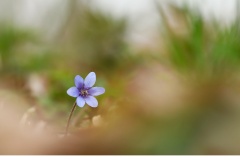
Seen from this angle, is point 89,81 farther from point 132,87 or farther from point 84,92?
point 132,87

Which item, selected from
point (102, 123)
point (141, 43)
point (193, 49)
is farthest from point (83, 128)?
point (141, 43)

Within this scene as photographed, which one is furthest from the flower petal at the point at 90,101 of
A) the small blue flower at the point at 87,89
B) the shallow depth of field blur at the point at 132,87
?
the shallow depth of field blur at the point at 132,87

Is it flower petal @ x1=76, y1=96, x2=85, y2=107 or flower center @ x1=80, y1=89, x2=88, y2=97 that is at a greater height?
flower center @ x1=80, y1=89, x2=88, y2=97

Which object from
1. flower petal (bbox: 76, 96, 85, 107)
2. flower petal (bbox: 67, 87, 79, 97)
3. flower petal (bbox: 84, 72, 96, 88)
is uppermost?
flower petal (bbox: 84, 72, 96, 88)

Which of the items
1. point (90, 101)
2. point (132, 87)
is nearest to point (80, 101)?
point (90, 101)

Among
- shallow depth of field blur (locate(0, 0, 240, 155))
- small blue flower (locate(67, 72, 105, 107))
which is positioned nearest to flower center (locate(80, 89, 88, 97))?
small blue flower (locate(67, 72, 105, 107))

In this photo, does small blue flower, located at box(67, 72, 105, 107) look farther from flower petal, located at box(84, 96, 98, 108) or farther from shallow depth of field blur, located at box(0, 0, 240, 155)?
shallow depth of field blur, located at box(0, 0, 240, 155)

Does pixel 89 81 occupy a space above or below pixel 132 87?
below

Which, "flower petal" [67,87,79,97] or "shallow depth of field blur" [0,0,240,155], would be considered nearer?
"flower petal" [67,87,79,97]

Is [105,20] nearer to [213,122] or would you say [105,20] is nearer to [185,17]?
[185,17]

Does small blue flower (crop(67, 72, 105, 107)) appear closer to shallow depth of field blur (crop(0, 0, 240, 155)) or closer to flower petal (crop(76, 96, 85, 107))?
flower petal (crop(76, 96, 85, 107))
